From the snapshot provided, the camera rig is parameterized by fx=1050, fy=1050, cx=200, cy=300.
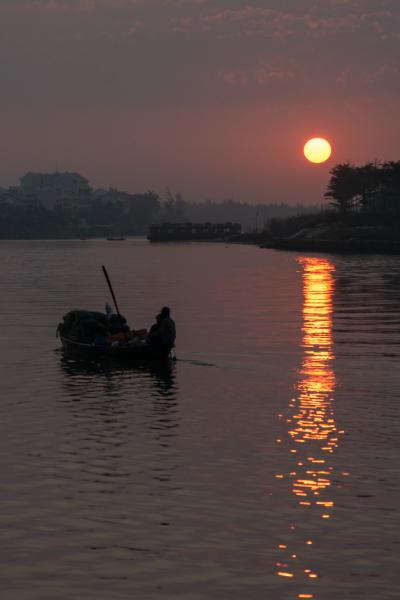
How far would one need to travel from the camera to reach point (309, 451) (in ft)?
86.3

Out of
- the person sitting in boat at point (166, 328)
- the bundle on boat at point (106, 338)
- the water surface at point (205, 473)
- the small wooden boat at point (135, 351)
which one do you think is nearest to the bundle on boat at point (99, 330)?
the bundle on boat at point (106, 338)

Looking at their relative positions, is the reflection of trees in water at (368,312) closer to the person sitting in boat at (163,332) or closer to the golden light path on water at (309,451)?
the golden light path on water at (309,451)

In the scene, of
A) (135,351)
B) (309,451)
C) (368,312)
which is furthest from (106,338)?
(368,312)

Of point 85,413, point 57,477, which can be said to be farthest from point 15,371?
point 57,477

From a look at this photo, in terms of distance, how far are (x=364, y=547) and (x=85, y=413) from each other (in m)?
15.2

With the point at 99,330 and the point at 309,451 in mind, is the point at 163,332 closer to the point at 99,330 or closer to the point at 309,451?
the point at 99,330

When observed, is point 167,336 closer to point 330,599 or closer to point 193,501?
point 193,501

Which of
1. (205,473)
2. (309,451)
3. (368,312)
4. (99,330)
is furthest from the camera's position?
(368,312)

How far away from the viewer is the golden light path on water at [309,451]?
58.3 feet

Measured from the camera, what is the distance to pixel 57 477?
77.6ft

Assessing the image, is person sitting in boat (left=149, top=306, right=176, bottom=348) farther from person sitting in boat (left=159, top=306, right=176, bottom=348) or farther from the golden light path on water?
the golden light path on water

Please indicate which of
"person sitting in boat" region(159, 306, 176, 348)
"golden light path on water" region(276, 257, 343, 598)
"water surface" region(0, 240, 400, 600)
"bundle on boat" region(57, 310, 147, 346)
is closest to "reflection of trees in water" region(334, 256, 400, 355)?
"water surface" region(0, 240, 400, 600)

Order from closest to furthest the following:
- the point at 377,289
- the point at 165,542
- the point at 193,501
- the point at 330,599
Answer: the point at 330,599 → the point at 165,542 → the point at 193,501 → the point at 377,289

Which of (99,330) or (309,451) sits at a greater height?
(99,330)
